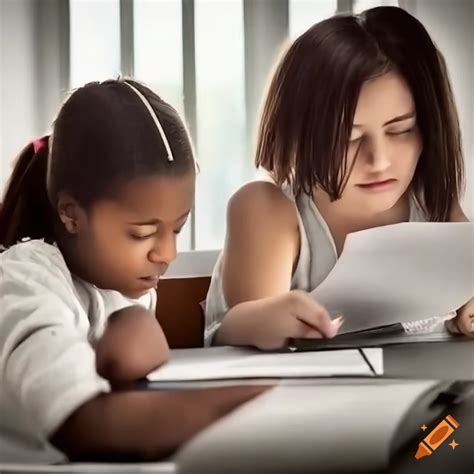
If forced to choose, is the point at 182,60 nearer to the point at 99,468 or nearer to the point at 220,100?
the point at 220,100

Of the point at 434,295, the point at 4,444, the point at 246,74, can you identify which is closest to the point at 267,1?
the point at 246,74

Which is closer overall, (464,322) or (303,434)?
(303,434)

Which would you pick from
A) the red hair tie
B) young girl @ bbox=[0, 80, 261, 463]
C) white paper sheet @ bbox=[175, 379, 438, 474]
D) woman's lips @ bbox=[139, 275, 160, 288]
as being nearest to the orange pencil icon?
white paper sheet @ bbox=[175, 379, 438, 474]

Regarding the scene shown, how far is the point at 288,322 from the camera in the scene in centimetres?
65

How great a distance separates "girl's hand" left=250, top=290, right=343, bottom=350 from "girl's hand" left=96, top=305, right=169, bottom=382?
85 millimetres

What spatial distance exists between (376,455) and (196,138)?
11.5 inches

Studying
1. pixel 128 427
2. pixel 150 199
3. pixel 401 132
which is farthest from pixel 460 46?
pixel 128 427

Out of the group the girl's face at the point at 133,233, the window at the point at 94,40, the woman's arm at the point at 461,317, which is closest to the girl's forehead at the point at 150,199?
the girl's face at the point at 133,233

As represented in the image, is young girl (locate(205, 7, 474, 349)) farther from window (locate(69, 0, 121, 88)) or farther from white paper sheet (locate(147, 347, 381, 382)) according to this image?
window (locate(69, 0, 121, 88))

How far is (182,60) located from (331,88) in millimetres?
130

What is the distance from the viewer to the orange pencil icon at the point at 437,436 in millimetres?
630

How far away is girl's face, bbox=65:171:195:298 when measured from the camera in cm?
60

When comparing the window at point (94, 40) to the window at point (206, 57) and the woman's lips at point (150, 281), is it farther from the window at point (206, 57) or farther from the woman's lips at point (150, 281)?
the woman's lips at point (150, 281)

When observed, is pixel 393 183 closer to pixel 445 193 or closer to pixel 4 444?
pixel 445 193
